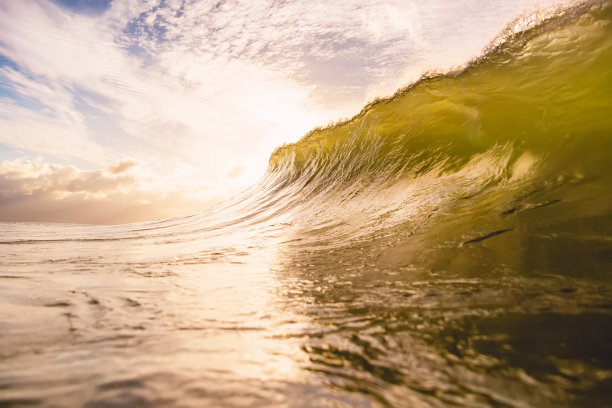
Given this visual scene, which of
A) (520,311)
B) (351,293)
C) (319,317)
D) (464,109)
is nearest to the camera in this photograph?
(520,311)

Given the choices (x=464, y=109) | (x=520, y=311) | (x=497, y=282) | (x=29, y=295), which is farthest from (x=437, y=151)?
(x=29, y=295)

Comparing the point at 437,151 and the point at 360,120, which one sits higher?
the point at 360,120

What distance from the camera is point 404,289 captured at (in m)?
1.82

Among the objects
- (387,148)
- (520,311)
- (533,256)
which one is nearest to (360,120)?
(387,148)

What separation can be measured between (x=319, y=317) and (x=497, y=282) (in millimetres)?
936

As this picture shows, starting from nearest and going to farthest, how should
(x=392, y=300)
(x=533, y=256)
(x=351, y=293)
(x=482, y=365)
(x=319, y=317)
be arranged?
(x=482, y=365)
(x=319, y=317)
(x=392, y=300)
(x=351, y=293)
(x=533, y=256)

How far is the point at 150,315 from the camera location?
1.64 metres

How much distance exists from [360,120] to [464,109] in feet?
8.21

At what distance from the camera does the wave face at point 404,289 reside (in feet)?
3.34

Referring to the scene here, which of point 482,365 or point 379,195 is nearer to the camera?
point 482,365

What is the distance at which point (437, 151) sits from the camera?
4.79 metres

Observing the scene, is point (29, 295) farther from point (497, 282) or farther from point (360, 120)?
point (360, 120)

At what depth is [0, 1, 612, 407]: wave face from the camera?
40.1 inches

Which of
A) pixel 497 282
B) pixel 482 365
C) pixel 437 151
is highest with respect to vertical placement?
pixel 437 151
